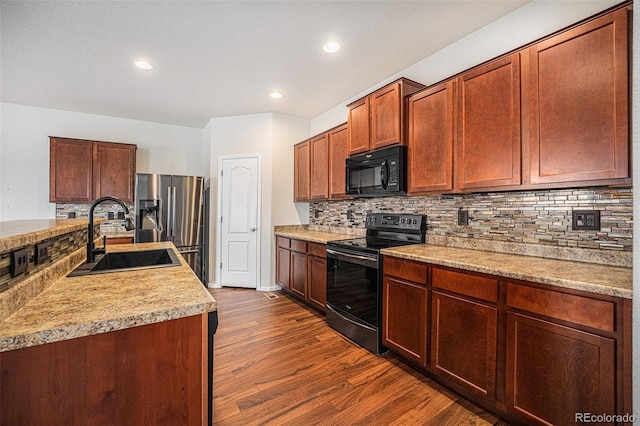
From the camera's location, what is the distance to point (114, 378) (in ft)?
2.80

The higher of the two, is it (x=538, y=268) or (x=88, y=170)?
(x=88, y=170)

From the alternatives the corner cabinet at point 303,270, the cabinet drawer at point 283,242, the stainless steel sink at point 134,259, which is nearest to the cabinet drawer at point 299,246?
the corner cabinet at point 303,270

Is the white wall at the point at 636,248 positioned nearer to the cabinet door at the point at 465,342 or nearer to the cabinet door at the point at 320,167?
the cabinet door at the point at 465,342

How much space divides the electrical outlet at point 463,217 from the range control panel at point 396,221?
33cm

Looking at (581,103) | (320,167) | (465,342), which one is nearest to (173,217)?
(320,167)

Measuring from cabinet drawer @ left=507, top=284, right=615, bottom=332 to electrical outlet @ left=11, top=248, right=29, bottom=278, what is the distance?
2112 mm

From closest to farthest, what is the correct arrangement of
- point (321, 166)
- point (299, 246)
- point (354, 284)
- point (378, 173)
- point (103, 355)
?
point (103, 355)
point (354, 284)
point (378, 173)
point (299, 246)
point (321, 166)

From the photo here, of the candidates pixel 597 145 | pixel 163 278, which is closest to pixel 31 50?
pixel 163 278

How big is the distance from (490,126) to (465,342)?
56.4 inches

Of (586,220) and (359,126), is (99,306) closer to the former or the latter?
(586,220)

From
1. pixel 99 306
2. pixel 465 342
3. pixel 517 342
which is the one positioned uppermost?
pixel 99 306

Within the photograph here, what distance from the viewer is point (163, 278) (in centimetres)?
130

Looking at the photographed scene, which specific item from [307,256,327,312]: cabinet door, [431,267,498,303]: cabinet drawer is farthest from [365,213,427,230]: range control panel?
[431,267,498,303]: cabinet drawer

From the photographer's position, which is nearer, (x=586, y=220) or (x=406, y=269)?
(x=586, y=220)
